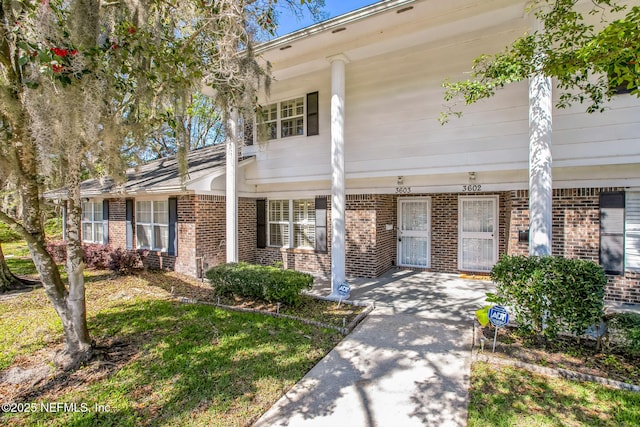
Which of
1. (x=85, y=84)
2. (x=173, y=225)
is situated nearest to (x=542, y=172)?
(x=85, y=84)

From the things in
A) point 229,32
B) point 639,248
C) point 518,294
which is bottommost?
point 518,294

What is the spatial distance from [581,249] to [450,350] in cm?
437

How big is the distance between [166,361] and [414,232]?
7.22 metres

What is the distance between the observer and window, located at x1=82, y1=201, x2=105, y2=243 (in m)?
12.0

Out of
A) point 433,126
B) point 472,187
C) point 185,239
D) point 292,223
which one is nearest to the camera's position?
point 433,126

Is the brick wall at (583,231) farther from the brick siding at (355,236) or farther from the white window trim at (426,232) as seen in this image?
the white window trim at (426,232)

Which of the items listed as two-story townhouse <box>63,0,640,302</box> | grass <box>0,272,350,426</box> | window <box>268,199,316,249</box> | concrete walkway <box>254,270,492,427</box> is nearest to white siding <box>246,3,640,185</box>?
two-story townhouse <box>63,0,640,302</box>

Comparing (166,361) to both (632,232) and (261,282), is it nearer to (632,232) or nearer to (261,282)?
(261,282)

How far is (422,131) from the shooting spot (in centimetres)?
675

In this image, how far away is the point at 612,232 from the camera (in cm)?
602

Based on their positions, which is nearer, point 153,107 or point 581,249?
point 153,107

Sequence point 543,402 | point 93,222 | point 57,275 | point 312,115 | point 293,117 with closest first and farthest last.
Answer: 1. point 543,402
2. point 57,275
3. point 312,115
4. point 293,117
5. point 93,222

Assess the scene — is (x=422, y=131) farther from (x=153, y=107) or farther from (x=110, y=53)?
(x=110, y=53)

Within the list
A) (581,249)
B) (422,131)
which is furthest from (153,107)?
(581,249)
